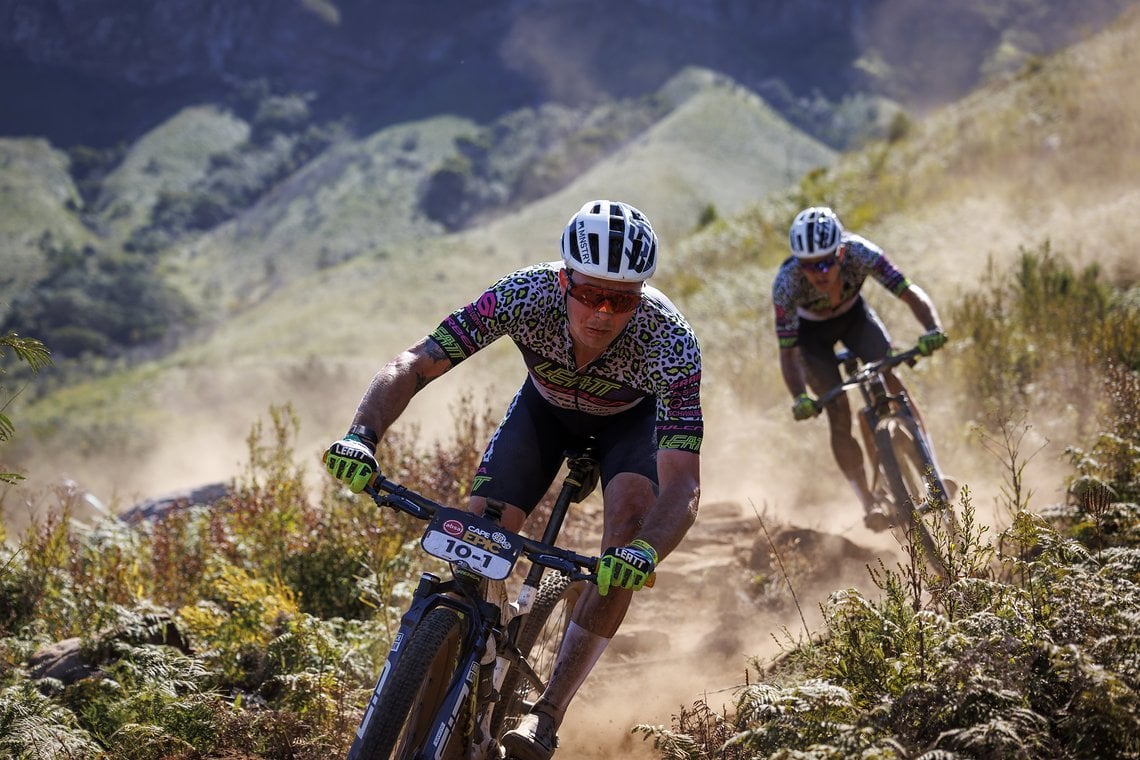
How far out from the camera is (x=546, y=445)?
5.19 metres

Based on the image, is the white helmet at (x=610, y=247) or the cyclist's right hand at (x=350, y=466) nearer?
the cyclist's right hand at (x=350, y=466)

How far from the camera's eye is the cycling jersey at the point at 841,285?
811cm

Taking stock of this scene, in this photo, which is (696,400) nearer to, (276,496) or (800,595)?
(800,595)

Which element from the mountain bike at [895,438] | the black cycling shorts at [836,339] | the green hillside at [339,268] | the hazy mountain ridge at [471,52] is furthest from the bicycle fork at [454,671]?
the hazy mountain ridge at [471,52]

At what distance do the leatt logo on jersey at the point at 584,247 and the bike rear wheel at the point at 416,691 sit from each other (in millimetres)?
1664

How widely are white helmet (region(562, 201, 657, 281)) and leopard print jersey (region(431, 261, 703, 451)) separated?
0.35 metres

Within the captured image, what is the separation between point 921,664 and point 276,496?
551 centimetres

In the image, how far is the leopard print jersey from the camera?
479cm

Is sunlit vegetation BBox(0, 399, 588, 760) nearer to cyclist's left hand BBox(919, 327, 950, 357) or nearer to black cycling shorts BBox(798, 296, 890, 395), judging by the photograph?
black cycling shorts BBox(798, 296, 890, 395)

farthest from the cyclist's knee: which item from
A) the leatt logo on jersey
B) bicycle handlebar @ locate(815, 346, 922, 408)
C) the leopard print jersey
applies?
bicycle handlebar @ locate(815, 346, 922, 408)

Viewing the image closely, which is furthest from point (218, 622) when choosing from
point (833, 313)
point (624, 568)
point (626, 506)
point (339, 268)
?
point (339, 268)

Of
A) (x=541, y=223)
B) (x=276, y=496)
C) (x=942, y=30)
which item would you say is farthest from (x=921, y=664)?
(x=942, y=30)

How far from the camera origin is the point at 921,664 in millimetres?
4094

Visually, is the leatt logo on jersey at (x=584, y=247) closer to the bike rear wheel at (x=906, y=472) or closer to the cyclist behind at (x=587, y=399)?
the cyclist behind at (x=587, y=399)
